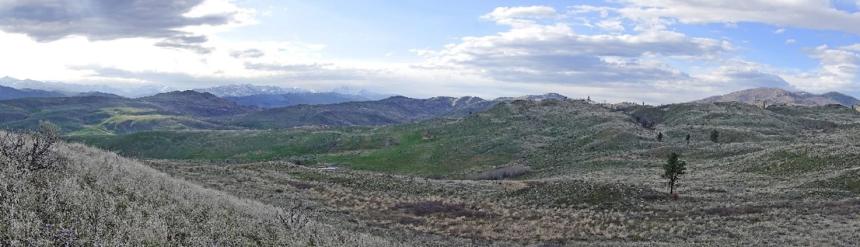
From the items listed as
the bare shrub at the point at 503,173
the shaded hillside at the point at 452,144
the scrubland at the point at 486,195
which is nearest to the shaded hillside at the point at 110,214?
the scrubland at the point at 486,195

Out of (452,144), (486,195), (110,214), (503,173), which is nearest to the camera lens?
(110,214)

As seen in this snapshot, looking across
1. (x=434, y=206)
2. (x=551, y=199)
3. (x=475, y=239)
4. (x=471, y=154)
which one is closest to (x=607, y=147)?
→ (x=471, y=154)

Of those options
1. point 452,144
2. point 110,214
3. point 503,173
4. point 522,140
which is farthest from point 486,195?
→ point 452,144

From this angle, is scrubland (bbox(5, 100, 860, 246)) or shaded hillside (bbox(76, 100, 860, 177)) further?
shaded hillside (bbox(76, 100, 860, 177))

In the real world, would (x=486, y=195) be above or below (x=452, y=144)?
below

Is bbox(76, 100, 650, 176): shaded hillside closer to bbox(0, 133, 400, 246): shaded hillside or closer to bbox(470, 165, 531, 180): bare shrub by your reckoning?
bbox(470, 165, 531, 180): bare shrub

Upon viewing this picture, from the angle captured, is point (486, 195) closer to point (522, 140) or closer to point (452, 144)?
point (522, 140)

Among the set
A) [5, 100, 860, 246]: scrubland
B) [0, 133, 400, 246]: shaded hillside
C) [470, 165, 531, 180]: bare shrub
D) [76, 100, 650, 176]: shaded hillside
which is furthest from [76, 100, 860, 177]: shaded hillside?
[0, 133, 400, 246]: shaded hillside

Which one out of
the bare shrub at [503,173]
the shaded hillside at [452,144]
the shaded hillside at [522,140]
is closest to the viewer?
the bare shrub at [503,173]

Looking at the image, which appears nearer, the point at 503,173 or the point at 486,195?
the point at 486,195

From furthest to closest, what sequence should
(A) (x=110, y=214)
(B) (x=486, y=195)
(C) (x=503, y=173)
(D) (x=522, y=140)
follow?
(D) (x=522, y=140), (C) (x=503, y=173), (B) (x=486, y=195), (A) (x=110, y=214)

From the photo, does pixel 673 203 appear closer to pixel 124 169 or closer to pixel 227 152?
pixel 124 169

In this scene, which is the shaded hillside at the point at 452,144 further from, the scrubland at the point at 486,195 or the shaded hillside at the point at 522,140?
the scrubland at the point at 486,195

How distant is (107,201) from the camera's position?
13.3 m
